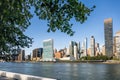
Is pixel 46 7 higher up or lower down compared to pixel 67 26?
higher up

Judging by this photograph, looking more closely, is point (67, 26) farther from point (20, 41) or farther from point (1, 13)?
point (20, 41)

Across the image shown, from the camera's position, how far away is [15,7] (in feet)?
29.1

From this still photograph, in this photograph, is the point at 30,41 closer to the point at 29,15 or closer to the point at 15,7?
the point at 29,15

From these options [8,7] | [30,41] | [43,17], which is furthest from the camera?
[30,41]

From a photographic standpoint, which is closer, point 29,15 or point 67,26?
point 67,26

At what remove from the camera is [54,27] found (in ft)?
30.7

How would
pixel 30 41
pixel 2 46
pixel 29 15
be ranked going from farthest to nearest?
pixel 30 41
pixel 2 46
pixel 29 15

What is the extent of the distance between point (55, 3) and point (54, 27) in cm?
88

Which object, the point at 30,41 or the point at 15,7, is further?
the point at 30,41

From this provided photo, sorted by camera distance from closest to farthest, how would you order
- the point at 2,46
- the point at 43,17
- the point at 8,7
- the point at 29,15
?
1. the point at 8,7
2. the point at 43,17
3. the point at 29,15
4. the point at 2,46

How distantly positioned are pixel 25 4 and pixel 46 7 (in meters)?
0.89

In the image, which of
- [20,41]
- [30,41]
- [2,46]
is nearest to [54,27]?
[2,46]

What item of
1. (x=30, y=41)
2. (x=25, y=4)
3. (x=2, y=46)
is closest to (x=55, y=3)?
(x=25, y=4)

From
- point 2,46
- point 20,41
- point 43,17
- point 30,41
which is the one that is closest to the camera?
point 43,17
